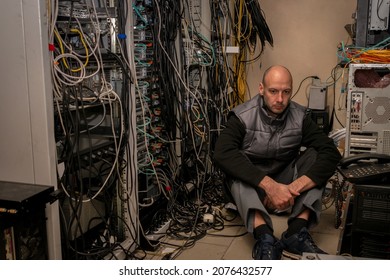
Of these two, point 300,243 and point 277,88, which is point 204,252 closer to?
point 300,243

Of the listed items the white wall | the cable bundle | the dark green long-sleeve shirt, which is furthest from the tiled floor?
the cable bundle

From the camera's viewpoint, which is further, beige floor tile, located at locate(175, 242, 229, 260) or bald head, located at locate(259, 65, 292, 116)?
bald head, located at locate(259, 65, 292, 116)

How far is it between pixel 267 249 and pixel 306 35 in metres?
2.63

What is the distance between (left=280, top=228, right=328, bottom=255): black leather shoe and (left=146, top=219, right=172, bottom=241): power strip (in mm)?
729

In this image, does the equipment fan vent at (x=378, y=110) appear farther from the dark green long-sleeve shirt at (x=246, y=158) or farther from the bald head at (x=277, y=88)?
the bald head at (x=277, y=88)

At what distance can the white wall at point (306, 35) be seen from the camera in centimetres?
392

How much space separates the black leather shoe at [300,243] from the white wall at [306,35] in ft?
6.99

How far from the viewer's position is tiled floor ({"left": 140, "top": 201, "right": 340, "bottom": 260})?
88.7 inches

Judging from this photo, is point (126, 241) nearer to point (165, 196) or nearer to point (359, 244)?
point (165, 196)

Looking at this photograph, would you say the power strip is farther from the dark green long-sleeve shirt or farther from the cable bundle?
the cable bundle

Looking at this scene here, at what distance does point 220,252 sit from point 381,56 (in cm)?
168

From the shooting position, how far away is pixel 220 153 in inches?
93.0

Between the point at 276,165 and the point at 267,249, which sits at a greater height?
the point at 276,165

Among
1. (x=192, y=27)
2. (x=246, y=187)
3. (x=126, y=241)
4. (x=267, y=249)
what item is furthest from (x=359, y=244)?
(x=192, y=27)
